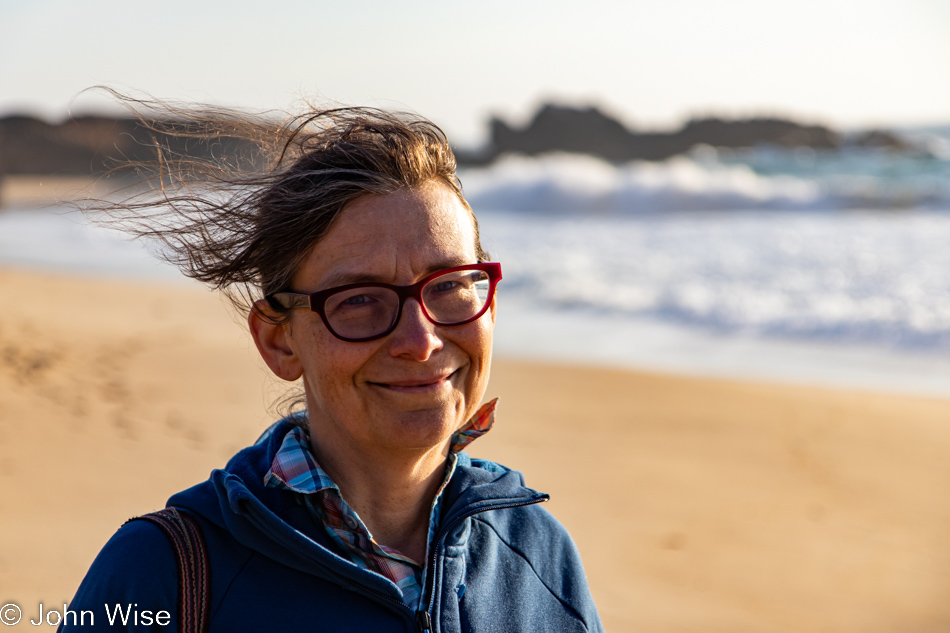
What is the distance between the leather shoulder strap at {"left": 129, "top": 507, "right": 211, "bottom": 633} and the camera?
1293 mm

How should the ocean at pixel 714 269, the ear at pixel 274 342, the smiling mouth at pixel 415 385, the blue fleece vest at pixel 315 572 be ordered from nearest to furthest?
the blue fleece vest at pixel 315 572 → the smiling mouth at pixel 415 385 → the ear at pixel 274 342 → the ocean at pixel 714 269

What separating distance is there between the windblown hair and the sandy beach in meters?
1.02

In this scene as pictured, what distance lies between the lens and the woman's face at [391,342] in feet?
4.90

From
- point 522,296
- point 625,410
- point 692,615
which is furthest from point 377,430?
point 522,296

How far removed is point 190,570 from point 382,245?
646 millimetres

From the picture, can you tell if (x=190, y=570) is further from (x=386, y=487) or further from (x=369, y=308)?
(x=369, y=308)

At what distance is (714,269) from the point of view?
12.8 meters

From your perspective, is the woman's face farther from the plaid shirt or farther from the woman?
the plaid shirt

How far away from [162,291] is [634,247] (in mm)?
8962

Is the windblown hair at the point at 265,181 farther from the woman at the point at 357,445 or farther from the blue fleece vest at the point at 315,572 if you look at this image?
the blue fleece vest at the point at 315,572

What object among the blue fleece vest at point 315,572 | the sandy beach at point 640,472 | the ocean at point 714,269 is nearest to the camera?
the blue fleece vest at point 315,572

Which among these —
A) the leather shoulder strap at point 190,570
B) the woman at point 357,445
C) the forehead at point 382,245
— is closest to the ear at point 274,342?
the woman at point 357,445

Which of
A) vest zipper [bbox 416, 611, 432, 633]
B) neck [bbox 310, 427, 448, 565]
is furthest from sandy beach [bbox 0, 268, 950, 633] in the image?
vest zipper [bbox 416, 611, 432, 633]

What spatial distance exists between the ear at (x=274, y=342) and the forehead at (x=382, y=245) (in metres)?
0.12
